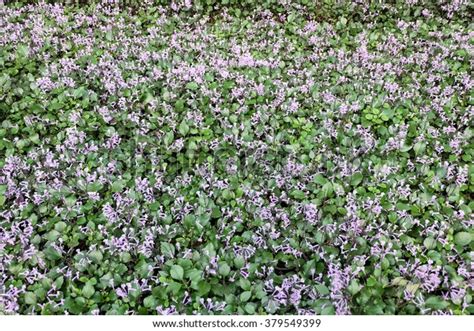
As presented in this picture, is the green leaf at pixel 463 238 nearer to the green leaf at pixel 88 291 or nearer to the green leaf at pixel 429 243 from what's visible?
the green leaf at pixel 429 243

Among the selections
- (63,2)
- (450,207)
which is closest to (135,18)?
(63,2)

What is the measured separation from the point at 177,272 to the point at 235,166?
1.60 meters

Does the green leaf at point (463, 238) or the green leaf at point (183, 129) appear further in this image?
the green leaf at point (183, 129)

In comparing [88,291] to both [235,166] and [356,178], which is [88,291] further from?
[356,178]

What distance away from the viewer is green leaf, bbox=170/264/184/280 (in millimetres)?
4105

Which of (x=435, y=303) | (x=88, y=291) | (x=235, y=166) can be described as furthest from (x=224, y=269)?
(x=435, y=303)

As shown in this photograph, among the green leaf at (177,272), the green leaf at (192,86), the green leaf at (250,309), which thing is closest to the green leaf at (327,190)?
the green leaf at (250,309)

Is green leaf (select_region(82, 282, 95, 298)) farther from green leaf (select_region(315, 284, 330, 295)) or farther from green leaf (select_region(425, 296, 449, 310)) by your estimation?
green leaf (select_region(425, 296, 449, 310))

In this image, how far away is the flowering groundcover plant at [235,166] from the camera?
4121 mm

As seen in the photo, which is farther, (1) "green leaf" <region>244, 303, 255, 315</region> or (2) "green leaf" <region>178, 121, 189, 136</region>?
(2) "green leaf" <region>178, 121, 189, 136</region>

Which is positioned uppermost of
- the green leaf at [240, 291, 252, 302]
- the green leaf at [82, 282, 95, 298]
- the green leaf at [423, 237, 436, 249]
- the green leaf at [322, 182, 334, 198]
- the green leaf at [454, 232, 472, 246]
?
the green leaf at [322, 182, 334, 198]

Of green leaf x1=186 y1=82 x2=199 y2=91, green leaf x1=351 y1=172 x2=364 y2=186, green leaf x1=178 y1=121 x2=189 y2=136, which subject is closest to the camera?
green leaf x1=351 y1=172 x2=364 y2=186

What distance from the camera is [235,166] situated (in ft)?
17.2

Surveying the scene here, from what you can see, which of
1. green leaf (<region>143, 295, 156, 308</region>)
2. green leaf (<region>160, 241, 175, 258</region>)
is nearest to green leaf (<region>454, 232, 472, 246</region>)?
green leaf (<region>160, 241, 175, 258</region>)
